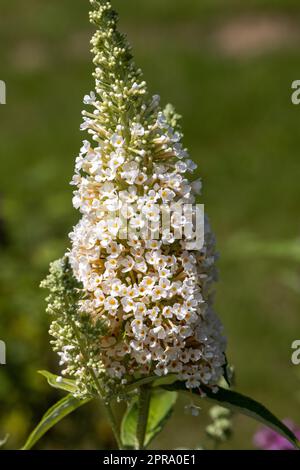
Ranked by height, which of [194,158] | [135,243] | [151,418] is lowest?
[151,418]

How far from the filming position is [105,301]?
1.50m

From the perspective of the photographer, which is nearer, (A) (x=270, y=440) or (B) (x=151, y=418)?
(B) (x=151, y=418)

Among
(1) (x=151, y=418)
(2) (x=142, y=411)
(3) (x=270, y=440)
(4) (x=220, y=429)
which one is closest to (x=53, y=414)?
(2) (x=142, y=411)

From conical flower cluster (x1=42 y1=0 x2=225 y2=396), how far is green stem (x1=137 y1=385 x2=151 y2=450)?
3.0 inches

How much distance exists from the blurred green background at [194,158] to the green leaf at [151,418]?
83 centimetres

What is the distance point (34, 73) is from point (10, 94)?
680 millimetres

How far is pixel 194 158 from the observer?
24.8 ft

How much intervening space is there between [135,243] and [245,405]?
0.38 metres

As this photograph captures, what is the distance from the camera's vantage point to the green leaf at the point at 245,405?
5.02 ft

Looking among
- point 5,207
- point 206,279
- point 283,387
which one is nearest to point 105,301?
point 206,279

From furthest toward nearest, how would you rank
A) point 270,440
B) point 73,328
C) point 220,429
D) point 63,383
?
point 270,440, point 220,429, point 63,383, point 73,328

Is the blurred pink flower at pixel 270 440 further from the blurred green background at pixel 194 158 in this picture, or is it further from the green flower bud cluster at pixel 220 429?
the blurred green background at pixel 194 158

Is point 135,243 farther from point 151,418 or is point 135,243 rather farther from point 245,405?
point 151,418

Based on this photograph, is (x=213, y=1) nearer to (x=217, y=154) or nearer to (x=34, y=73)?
(x=34, y=73)
